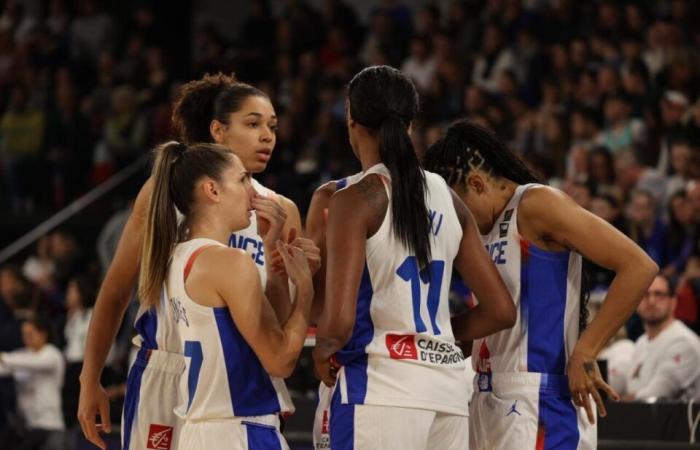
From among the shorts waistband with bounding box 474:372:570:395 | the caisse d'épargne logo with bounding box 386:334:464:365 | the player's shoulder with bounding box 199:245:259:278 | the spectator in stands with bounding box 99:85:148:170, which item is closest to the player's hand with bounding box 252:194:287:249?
the player's shoulder with bounding box 199:245:259:278

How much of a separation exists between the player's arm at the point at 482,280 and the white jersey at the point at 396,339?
0.16 meters

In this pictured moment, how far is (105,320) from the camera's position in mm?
4969

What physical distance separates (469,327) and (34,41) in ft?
44.4

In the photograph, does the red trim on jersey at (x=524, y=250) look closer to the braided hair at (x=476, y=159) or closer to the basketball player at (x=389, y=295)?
the braided hair at (x=476, y=159)

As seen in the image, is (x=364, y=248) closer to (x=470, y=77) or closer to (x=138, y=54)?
(x=470, y=77)

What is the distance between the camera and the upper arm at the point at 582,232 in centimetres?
445

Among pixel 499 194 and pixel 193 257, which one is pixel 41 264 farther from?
pixel 193 257

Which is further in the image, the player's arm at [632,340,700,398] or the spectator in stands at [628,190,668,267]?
the spectator in stands at [628,190,668,267]

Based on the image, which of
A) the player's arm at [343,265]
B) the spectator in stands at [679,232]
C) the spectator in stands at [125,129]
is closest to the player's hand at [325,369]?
the player's arm at [343,265]

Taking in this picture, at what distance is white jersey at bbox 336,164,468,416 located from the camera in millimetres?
4141

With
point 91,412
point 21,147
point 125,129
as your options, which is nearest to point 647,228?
point 91,412

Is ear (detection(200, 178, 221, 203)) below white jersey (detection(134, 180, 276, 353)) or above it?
above

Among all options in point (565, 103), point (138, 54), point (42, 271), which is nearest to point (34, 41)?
point (138, 54)

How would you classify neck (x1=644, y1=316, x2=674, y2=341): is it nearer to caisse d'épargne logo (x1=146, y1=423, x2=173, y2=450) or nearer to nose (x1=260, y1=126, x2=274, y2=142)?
nose (x1=260, y1=126, x2=274, y2=142)
